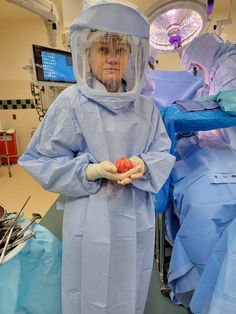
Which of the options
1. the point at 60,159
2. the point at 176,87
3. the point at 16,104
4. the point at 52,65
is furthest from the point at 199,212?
the point at 16,104

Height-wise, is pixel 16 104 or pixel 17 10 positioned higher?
pixel 17 10

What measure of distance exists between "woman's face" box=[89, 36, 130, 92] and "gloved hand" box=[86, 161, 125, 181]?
0.30m

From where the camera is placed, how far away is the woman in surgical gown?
0.92m

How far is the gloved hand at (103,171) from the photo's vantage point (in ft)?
2.80

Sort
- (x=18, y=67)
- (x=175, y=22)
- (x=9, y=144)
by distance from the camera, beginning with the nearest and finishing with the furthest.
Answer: (x=175, y=22), (x=9, y=144), (x=18, y=67)

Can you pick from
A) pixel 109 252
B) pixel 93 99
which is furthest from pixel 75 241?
pixel 93 99

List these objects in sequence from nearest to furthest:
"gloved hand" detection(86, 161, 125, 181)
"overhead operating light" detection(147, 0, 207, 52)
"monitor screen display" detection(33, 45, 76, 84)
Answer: "gloved hand" detection(86, 161, 125, 181), "overhead operating light" detection(147, 0, 207, 52), "monitor screen display" detection(33, 45, 76, 84)

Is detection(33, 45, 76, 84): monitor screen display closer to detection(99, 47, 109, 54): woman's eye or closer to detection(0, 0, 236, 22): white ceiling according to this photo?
detection(99, 47, 109, 54): woman's eye

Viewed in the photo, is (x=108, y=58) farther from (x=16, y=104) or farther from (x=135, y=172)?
(x=16, y=104)

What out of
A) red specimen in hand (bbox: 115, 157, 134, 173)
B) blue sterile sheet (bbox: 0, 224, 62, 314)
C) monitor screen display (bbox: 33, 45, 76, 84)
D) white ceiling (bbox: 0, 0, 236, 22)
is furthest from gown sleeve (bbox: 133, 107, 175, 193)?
white ceiling (bbox: 0, 0, 236, 22)

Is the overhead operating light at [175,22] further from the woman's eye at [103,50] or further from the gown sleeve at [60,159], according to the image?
the gown sleeve at [60,159]

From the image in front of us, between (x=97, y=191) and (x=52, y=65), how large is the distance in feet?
5.20

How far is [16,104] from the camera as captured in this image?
14.1ft

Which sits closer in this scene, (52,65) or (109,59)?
(109,59)
